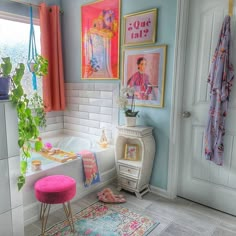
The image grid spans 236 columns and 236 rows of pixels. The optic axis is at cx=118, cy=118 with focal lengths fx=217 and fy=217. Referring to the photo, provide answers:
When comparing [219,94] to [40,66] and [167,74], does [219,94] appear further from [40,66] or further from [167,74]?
[40,66]

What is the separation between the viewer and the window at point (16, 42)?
2.71 m

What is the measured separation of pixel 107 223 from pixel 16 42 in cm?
246

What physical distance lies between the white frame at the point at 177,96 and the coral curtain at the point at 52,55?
1677 mm

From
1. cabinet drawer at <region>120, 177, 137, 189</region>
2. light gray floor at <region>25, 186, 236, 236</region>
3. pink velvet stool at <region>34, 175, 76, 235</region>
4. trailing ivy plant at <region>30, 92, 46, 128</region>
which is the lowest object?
light gray floor at <region>25, 186, 236, 236</region>

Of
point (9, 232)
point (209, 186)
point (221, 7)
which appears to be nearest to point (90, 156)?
point (9, 232)

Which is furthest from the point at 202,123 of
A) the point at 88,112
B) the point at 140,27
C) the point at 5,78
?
the point at 5,78

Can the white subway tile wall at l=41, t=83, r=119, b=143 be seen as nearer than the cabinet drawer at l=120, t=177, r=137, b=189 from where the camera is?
No

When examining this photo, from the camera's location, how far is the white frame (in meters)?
2.15

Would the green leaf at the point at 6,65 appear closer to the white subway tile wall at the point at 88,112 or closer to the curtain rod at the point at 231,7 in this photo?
the white subway tile wall at the point at 88,112

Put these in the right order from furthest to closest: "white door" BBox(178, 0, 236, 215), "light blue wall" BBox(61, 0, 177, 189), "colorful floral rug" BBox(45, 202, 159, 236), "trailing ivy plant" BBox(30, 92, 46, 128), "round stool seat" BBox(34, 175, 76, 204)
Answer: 1. "trailing ivy plant" BBox(30, 92, 46, 128)
2. "light blue wall" BBox(61, 0, 177, 189)
3. "white door" BBox(178, 0, 236, 215)
4. "colorful floral rug" BBox(45, 202, 159, 236)
5. "round stool seat" BBox(34, 175, 76, 204)

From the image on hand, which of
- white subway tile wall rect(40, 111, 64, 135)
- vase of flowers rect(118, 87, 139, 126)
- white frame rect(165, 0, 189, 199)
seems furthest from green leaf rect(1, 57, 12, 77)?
white subway tile wall rect(40, 111, 64, 135)

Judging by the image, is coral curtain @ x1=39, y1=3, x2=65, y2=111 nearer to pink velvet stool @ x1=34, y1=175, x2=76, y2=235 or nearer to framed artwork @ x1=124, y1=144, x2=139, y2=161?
framed artwork @ x1=124, y1=144, x2=139, y2=161

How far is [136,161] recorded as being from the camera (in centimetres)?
251

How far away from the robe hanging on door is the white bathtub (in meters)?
1.19
